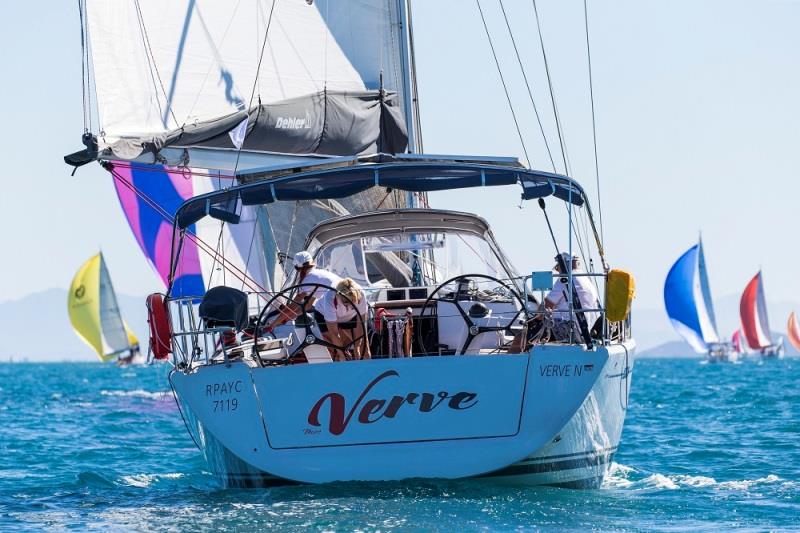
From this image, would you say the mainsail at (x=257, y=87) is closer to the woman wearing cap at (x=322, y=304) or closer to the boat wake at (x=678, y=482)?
the woman wearing cap at (x=322, y=304)

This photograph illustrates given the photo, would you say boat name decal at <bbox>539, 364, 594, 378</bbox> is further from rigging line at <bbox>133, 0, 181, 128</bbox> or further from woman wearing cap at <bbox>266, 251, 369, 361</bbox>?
rigging line at <bbox>133, 0, 181, 128</bbox>

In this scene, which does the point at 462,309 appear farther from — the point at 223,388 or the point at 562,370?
the point at 223,388

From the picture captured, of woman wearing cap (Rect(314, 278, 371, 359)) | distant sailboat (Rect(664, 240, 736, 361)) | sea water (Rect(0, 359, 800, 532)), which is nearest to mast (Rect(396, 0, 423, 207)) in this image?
sea water (Rect(0, 359, 800, 532))

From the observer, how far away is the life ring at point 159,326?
961 cm

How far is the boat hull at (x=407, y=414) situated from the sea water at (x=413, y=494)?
13 cm

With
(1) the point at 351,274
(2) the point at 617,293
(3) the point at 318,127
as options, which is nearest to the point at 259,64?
(3) the point at 318,127

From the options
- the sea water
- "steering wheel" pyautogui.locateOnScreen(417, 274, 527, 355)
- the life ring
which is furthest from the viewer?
the life ring

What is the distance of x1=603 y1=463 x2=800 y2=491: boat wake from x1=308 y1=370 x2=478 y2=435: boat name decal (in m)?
2.35

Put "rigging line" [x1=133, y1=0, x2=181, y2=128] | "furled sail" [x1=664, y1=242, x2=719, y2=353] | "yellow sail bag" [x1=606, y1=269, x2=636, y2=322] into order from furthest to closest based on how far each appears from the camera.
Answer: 1. "furled sail" [x1=664, y1=242, x2=719, y2=353]
2. "rigging line" [x1=133, y1=0, x2=181, y2=128]
3. "yellow sail bag" [x1=606, y1=269, x2=636, y2=322]

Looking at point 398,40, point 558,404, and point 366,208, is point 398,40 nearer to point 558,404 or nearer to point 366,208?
point 366,208

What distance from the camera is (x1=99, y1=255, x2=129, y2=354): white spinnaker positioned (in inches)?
2542

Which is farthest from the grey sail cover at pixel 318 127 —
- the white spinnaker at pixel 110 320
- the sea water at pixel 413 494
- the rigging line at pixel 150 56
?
the white spinnaker at pixel 110 320

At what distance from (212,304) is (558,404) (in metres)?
2.44

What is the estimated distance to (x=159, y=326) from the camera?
31.7 feet
